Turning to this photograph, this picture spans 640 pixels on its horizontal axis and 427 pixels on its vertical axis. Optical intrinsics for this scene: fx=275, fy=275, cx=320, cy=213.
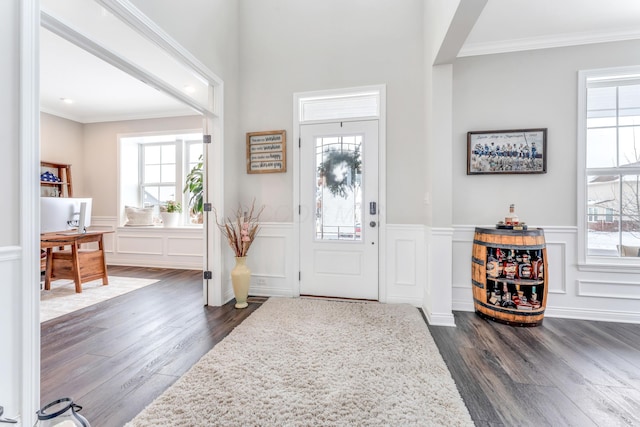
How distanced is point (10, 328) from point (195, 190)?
3698 millimetres

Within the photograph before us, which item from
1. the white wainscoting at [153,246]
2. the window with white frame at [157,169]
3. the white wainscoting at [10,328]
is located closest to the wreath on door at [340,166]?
the white wainscoting at [10,328]

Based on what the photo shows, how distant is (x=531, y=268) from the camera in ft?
8.09

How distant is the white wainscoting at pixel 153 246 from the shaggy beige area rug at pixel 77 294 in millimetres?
760

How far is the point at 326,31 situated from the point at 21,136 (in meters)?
2.90

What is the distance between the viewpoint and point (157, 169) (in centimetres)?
534

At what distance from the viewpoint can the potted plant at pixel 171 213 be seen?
492 cm

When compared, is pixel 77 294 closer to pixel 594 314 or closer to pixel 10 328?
pixel 10 328

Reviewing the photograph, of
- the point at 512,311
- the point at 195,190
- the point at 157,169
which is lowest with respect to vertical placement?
the point at 512,311

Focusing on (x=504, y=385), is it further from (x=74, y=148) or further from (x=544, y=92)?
(x=74, y=148)

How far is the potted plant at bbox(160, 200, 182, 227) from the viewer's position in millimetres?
4918

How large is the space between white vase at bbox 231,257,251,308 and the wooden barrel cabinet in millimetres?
2325

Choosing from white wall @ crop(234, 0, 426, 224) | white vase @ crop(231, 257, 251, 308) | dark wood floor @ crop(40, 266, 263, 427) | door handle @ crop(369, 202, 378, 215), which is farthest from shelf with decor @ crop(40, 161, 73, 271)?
door handle @ crop(369, 202, 378, 215)

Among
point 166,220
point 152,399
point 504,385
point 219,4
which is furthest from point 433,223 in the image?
point 166,220

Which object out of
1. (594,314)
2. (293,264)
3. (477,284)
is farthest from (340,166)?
(594,314)
